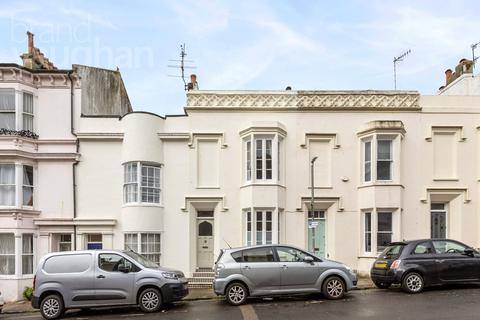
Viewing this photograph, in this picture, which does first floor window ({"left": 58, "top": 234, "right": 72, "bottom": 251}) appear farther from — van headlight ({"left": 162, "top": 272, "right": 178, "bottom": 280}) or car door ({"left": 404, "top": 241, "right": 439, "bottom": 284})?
car door ({"left": 404, "top": 241, "right": 439, "bottom": 284})

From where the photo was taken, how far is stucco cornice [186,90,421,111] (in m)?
19.1

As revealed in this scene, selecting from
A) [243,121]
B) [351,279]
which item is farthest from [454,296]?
[243,121]

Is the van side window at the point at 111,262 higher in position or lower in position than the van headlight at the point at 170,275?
higher

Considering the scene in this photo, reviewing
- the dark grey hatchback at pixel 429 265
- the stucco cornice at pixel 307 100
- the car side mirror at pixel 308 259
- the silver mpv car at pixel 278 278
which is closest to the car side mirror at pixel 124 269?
the silver mpv car at pixel 278 278

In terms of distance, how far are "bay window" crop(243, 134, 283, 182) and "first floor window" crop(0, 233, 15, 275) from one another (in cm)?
951

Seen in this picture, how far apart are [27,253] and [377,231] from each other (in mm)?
13872

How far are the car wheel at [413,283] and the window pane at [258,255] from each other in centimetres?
407

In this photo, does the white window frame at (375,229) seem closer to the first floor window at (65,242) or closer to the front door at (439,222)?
the front door at (439,222)

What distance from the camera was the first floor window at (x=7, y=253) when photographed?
1752 centimetres

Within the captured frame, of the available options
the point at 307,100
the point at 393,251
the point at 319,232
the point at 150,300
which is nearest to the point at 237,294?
the point at 150,300

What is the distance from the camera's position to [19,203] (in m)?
17.8

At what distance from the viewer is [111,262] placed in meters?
13.0

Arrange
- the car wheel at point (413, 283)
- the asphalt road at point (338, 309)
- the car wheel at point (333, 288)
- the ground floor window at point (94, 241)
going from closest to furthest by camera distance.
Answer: the asphalt road at point (338, 309) → the car wheel at point (333, 288) → the car wheel at point (413, 283) → the ground floor window at point (94, 241)

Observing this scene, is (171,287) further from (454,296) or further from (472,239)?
(472,239)
